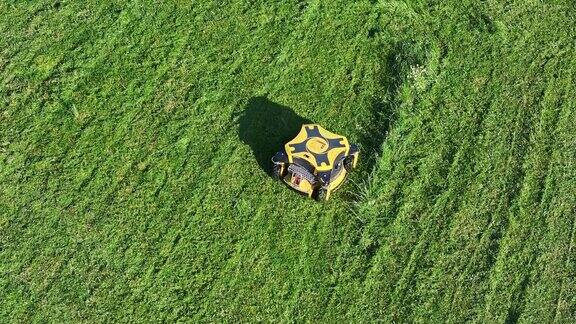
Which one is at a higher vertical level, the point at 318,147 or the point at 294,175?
the point at 318,147

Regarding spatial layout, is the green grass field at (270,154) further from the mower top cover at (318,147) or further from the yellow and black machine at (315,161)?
the mower top cover at (318,147)

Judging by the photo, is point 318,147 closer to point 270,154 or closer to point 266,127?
point 270,154

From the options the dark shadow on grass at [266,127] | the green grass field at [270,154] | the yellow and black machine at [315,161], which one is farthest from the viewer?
the dark shadow on grass at [266,127]

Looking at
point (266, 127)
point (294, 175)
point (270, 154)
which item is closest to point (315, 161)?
point (294, 175)

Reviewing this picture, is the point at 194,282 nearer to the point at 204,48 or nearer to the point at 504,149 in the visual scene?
the point at 204,48

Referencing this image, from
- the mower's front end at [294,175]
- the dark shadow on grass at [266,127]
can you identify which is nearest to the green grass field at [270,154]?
the dark shadow on grass at [266,127]

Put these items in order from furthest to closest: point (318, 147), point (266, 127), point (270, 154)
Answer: point (266, 127) < point (270, 154) < point (318, 147)
